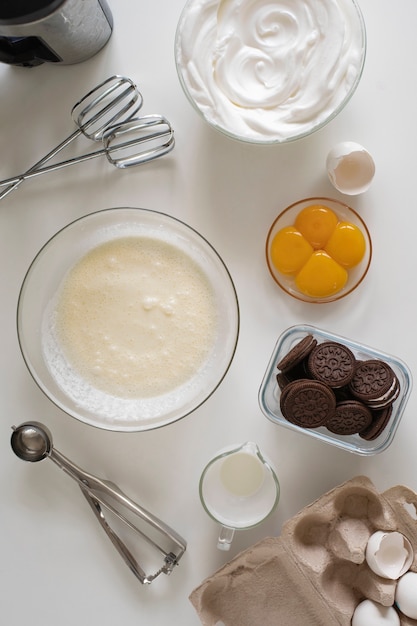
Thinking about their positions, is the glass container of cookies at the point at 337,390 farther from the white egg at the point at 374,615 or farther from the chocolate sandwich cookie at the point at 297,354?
the white egg at the point at 374,615

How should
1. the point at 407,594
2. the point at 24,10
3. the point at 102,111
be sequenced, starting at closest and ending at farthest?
the point at 24,10, the point at 407,594, the point at 102,111

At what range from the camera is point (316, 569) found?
47.6 inches

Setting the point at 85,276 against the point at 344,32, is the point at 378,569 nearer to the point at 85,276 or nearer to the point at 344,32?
the point at 85,276

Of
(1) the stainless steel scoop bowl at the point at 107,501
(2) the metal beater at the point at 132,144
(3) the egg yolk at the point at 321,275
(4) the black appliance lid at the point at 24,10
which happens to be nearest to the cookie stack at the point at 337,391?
(3) the egg yolk at the point at 321,275

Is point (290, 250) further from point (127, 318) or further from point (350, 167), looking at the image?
point (127, 318)

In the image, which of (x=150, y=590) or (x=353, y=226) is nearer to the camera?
(x=353, y=226)

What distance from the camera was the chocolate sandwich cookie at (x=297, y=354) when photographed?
1180 mm

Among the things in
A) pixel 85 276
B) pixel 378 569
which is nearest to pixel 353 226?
pixel 85 276

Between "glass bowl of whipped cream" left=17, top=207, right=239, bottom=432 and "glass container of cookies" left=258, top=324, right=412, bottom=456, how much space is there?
11 centimetres

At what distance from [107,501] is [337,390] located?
552 millimetres

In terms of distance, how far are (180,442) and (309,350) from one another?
0.35m

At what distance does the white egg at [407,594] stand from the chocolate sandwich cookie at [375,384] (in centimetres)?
33

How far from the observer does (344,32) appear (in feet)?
3.81

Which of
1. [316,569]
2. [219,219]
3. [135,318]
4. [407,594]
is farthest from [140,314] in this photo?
[407,594]
